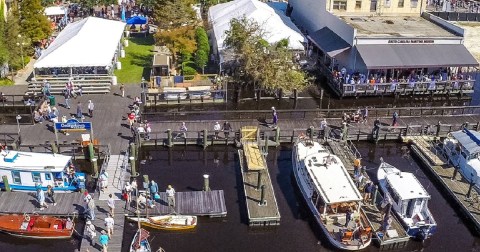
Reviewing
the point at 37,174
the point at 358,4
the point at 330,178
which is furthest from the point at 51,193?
the point at 358,4

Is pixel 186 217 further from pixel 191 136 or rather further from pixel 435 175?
pixel 435 175

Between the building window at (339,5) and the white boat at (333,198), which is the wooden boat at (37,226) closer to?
the white boat at (333,198)

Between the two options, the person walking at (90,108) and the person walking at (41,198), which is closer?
the person walking at (41,198)

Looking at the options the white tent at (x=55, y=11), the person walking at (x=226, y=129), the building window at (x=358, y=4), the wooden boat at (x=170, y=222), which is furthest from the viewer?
the white tent at (x=55, y=11)

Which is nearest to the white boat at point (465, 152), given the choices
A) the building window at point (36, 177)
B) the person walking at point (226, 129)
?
the person walking at point (226, 129)

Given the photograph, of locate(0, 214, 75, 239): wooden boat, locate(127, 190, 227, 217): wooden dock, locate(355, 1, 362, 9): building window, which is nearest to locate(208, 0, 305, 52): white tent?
locate(355, 1, 362, 9): building window

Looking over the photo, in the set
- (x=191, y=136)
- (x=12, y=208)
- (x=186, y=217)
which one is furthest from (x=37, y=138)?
(x=186, y=217)

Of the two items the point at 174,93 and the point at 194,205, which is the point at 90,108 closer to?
the point at 174,93
